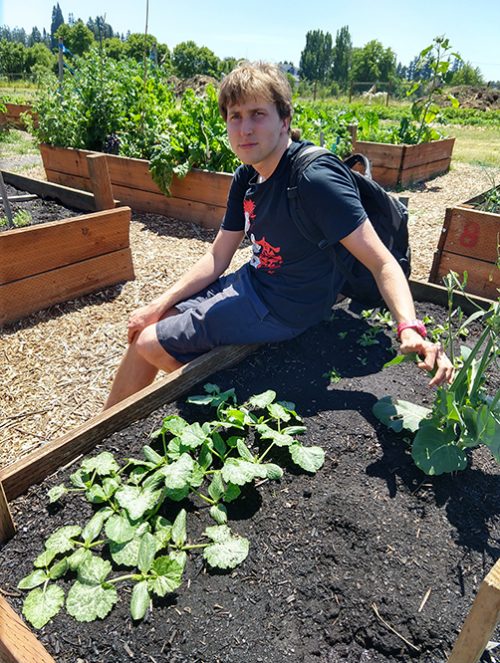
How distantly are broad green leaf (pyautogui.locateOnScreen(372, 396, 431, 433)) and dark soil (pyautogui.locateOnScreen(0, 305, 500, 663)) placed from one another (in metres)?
0.05

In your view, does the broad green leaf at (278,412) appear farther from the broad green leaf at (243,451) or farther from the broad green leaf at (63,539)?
the broad green leaf at (63,539)

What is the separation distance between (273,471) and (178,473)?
0.97 feet

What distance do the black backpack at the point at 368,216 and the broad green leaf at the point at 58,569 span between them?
4.49ft

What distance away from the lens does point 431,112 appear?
778cm

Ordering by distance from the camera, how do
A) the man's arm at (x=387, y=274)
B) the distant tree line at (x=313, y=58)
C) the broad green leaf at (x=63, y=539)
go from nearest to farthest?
1. the broad green leaf at (x=63, y=539)
2. the man's arm at (x=387, y=274)
3. the distant tree line at (x=313, y=58)

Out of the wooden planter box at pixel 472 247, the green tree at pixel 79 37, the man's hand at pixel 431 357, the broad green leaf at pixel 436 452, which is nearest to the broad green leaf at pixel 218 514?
the broad green leaf at pixel 436 452

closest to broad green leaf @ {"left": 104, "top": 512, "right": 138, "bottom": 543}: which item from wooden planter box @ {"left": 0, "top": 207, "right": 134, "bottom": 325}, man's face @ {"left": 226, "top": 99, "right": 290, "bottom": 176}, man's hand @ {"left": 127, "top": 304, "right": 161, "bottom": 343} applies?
man's hand @ {"left": 127, "top": 304, "right": 161, "bottom": 343}

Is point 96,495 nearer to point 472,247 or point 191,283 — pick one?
point 191,283

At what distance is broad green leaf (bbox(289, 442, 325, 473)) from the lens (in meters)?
1.62

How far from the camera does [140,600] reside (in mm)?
1230

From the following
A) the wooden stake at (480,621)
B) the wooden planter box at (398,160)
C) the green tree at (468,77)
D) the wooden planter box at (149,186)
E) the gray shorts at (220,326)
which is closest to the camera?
the wooden stake at (480,621)

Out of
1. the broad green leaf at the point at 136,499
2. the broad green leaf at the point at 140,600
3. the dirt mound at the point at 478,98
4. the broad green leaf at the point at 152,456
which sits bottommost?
the broad green leaf at the point at 140,600

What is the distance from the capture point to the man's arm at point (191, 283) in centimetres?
231

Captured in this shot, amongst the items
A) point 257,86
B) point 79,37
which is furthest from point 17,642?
point 79,37
